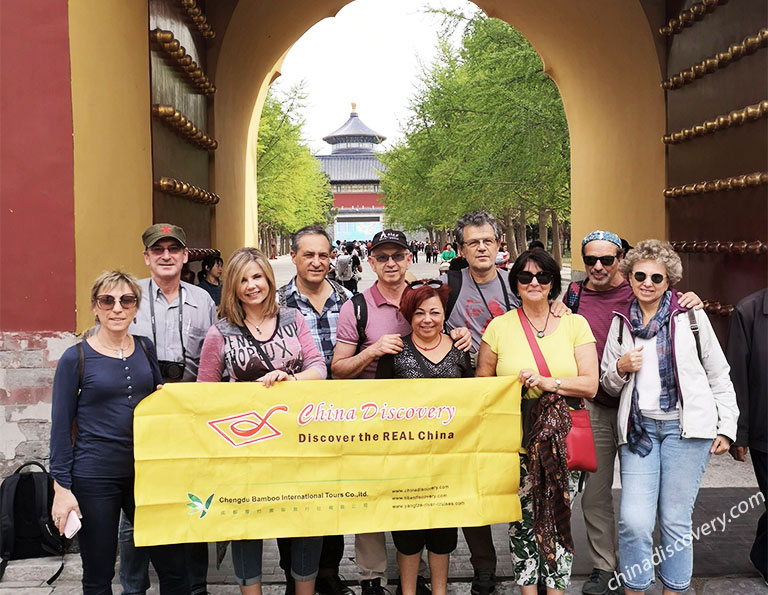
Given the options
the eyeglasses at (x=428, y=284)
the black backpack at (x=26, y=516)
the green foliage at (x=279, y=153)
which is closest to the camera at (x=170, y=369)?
the black backpack at (x=26, y=516)

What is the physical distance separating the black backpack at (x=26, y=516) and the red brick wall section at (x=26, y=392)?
9.5 inches

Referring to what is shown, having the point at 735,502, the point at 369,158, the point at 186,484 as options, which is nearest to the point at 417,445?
the point at 186,484

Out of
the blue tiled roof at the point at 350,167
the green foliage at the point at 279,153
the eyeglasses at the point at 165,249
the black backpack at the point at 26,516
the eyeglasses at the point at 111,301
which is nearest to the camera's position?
the eyeglasses at the point at 111,301

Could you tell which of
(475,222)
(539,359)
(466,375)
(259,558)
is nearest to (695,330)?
(539,359)

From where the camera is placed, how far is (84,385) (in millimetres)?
3307

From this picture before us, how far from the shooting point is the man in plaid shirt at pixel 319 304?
13.6 feet

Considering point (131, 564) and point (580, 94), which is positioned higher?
point (580, 94)

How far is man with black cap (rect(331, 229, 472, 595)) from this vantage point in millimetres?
3961

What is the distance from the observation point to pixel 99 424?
337 centimetres

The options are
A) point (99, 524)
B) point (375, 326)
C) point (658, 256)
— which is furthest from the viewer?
point (375, 326)

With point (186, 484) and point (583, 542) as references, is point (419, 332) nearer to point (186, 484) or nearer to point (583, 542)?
point (186, 484)

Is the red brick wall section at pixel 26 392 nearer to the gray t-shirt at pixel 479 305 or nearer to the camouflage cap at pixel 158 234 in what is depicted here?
the camouflage cap at pixel 158 234

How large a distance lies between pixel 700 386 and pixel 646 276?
0.57 m

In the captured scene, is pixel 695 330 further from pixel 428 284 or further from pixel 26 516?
pixel 26 516
